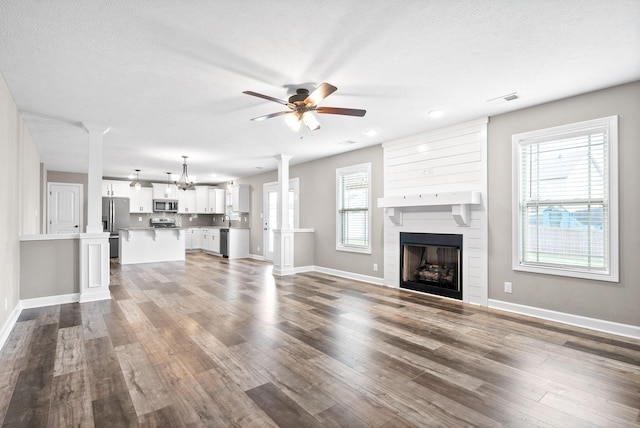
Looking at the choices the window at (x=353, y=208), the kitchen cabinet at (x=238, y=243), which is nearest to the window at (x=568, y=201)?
the window at (x=353, y=208)

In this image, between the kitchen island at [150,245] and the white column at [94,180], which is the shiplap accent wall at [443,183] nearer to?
the white column at [94,180]

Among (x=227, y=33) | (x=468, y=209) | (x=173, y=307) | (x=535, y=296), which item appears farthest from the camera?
(x=468, y=209)

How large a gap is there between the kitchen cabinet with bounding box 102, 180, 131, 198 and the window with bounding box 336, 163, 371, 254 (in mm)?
7035

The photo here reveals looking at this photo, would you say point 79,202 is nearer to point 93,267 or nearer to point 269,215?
point 269,215

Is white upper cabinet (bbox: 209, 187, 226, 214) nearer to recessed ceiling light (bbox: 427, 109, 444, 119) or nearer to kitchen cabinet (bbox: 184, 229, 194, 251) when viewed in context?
kitchen cabinet (bbox: 184, 229, 194, 251)

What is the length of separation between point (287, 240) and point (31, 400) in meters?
4.82

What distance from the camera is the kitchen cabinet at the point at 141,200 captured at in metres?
10.2

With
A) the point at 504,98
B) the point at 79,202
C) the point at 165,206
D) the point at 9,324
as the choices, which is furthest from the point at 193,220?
the point at 504,98

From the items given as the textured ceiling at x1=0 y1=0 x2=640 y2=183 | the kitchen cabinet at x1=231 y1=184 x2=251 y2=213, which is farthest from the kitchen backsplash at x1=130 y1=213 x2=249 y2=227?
the textured ceiling at x1=0 y1=0 x2=640 y2=183

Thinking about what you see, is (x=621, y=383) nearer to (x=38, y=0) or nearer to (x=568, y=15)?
(x=568, y=15)

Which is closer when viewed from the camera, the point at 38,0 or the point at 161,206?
the point at 38,0

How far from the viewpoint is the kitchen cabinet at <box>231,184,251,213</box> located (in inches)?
386

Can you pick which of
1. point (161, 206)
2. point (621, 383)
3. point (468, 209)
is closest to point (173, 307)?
point (468, 209)

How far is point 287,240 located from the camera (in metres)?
6.69
